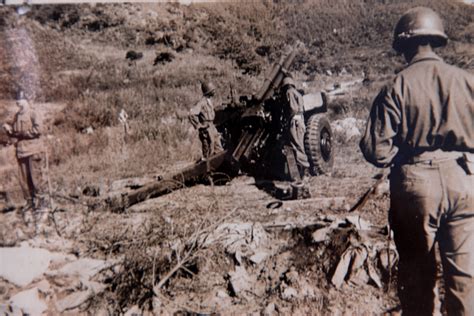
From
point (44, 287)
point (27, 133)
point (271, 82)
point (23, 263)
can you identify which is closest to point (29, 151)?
point (27, 133)

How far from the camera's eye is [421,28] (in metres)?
2.34

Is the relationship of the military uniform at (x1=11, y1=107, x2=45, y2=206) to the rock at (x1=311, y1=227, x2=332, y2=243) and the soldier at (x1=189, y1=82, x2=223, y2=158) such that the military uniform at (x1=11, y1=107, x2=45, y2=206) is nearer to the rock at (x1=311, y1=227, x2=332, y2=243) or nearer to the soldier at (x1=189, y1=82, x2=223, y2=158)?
the soldier at (x1=189, y1=82, x2=223, y2=158)

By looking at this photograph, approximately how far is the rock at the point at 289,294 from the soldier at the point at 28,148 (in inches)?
88.5

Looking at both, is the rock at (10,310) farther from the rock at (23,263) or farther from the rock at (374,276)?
the rock at (374,276)

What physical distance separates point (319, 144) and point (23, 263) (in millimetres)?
2953

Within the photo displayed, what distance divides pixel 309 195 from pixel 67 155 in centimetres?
224

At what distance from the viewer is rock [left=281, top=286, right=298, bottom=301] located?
284cm

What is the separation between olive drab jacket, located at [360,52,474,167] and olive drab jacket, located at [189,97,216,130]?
224cm

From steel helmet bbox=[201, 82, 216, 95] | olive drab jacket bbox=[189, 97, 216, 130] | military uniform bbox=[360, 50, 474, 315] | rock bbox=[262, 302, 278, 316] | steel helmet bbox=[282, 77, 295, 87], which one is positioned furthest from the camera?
olive drab jacket bbox=[189, 97, 216, 130]

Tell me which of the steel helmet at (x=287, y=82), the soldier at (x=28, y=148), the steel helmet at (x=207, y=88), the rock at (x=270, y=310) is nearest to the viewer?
the rock at (x=270, y=310)

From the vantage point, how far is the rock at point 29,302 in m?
2.85

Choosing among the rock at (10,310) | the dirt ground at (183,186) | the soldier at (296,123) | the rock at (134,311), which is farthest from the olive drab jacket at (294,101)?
the rock at (10,310)

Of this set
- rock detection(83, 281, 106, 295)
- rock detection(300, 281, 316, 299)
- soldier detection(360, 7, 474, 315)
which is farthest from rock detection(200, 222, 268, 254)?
soldier detection(360, 7, 474, 315)

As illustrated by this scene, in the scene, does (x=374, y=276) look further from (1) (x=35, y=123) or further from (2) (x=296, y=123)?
(1) (x=35, y=123)
